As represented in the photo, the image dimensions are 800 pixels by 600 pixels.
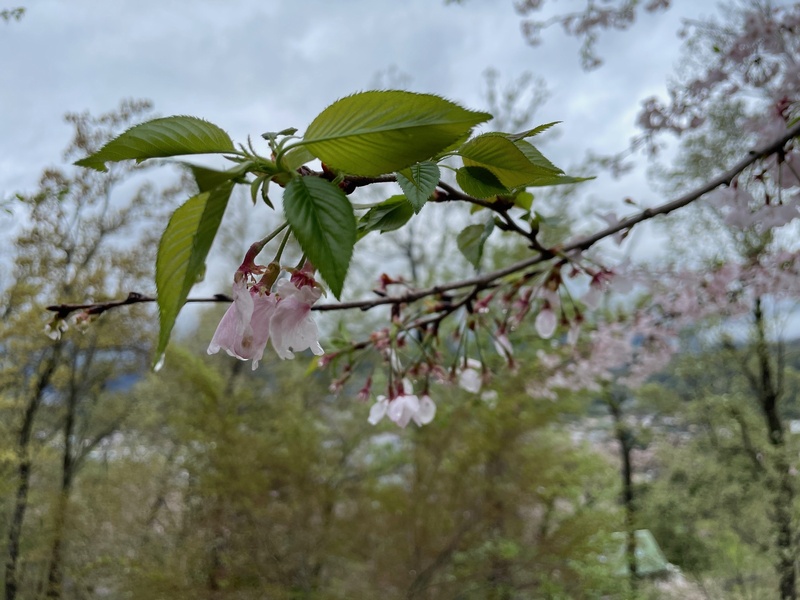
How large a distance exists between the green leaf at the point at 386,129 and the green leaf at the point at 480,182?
0.18ft

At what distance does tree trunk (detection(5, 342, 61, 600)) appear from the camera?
1.55 meters

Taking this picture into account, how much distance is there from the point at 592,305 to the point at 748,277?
65cm

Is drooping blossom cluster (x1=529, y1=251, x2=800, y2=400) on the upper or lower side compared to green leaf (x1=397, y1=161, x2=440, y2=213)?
upper

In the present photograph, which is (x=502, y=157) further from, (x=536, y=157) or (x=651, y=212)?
(x=651, y=212)

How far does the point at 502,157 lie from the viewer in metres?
0.15

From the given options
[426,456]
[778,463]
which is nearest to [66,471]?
[426,456]

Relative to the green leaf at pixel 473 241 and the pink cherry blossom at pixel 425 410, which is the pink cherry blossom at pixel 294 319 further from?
the pink cherry blossom at pixel 425 410

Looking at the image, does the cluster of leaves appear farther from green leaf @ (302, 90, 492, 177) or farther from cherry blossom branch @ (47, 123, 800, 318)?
cherry blossom branch @ (47, 123, 800, 318)

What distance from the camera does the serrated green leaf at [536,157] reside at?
0.50 feet

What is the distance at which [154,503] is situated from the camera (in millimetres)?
2014

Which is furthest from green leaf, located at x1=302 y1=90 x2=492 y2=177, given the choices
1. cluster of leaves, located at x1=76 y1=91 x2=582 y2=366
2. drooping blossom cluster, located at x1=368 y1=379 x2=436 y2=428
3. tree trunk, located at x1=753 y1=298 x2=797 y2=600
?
tree trunk, located at x1=753 y1=298 x2=797 y2=600

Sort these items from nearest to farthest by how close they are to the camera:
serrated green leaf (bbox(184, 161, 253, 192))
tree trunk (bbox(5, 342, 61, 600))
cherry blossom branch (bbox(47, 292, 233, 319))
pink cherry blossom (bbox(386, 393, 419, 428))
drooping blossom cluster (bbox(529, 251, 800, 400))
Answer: serrated green leaf (bbox(184, 161, 253, 192)) < cherry blossom branch (bbox(47, 292, 233, 319)) < pink cherry blossom (bbox(386, 393, 419, 428)) < drooping blossom cluster (bbox(529, 251, 800, 400)) < tree trunk (bbox(5, 342, 61, 600))

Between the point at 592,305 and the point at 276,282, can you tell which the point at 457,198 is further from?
the point at 592,305

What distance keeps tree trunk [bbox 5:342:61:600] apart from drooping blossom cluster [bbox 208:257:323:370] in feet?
5.96
